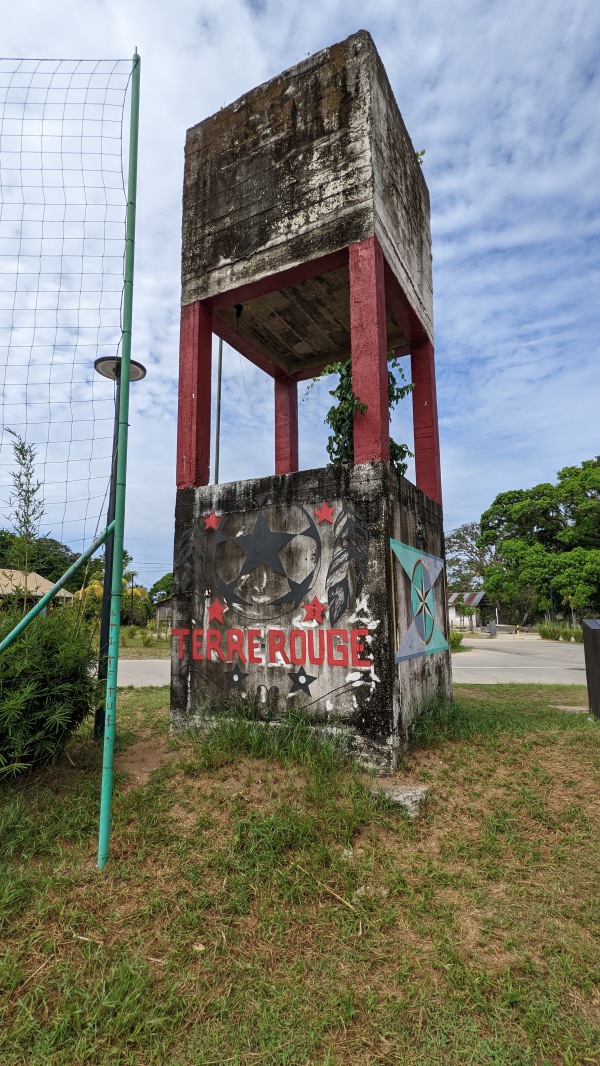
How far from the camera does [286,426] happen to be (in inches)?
306

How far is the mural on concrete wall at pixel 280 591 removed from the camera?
443cm

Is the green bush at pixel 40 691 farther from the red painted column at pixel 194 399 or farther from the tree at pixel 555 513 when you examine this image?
the tree at pixel 555 513

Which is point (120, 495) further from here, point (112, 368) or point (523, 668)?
point (523, 668)

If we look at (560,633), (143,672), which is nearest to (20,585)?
(143,672)

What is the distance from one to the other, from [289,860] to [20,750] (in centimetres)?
193

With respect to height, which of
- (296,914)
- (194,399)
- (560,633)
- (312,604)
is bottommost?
(296,914)

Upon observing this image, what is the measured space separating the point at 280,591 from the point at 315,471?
113cm

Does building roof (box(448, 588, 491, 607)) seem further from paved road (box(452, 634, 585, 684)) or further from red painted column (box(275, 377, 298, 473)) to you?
red painted column (box(275, 377, 298, 473))

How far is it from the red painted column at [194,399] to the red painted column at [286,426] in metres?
1.98

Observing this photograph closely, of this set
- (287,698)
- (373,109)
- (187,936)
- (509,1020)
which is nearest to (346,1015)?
(509,1020)

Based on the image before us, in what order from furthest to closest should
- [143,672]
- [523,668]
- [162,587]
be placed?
[162,587], [523,668], [143,672]

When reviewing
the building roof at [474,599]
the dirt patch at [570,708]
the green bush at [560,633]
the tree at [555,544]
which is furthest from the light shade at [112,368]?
the building roof at [474,599]

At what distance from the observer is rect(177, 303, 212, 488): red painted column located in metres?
5.66

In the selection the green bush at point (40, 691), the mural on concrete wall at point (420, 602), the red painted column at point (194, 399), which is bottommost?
the green bush at point (40, 691)
